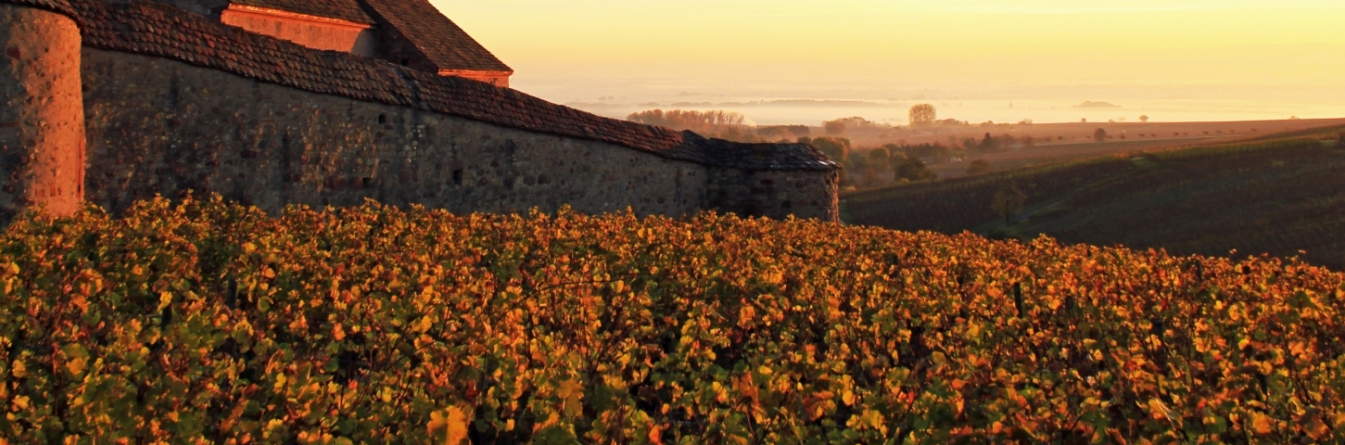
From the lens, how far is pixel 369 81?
47.4 feet

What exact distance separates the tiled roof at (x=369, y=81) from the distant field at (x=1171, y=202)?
19.5 m

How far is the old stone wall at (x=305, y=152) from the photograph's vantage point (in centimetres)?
1224

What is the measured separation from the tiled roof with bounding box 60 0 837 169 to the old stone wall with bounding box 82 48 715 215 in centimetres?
15

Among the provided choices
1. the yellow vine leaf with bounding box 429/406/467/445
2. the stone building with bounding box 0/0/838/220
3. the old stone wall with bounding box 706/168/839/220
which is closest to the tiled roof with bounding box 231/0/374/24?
the stone building with bounding box 0/0/838/220

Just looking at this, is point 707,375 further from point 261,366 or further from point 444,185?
point 444,185

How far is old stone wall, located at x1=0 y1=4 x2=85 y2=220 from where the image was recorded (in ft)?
34.1

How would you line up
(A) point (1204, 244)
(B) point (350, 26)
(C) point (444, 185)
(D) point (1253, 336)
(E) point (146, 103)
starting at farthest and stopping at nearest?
(A) point (1204, 244) → (B) point (350, 26) → (C) point (444, 185) → (E) point (146, 103) → (D) point (1253, 336)

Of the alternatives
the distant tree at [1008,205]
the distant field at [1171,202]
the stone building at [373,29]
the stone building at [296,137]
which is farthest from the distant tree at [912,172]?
the stone building at [296,137]

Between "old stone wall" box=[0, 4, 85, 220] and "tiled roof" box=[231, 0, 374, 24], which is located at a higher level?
"tiled roof" box=[231, 0, 374, 24]

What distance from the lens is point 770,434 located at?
455 cm

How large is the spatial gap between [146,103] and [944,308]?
354 inches

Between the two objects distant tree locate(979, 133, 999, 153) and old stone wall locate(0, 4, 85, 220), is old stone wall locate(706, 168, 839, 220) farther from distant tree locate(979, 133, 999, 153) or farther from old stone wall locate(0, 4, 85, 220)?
distant tree locate(979, 133, 999, 153)

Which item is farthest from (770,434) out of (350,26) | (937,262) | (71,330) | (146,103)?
(350,26)

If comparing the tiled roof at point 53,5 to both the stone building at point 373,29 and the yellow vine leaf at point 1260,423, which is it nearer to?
the stone building at point 373,29
